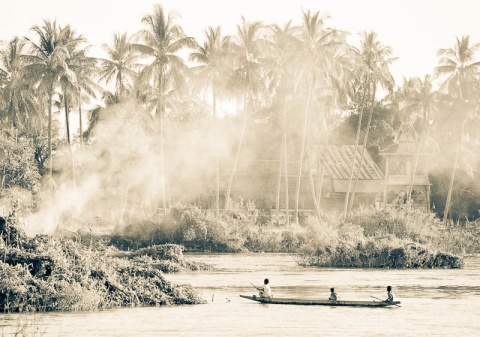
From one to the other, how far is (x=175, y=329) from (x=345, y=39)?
49563 millimetres

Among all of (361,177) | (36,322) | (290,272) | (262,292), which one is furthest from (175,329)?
(361,177)

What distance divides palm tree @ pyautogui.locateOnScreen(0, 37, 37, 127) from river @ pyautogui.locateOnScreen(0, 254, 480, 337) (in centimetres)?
3237

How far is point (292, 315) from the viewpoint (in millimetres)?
29562

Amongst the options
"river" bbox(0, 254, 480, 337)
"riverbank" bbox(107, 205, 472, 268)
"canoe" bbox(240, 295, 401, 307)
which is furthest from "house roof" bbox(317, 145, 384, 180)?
"canoe" bbox(240, 295, 401, 307)

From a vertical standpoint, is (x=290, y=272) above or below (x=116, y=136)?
below

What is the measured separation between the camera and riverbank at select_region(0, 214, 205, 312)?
95.3 ft

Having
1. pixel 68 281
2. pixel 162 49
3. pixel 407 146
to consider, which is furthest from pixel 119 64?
pixel 68 281

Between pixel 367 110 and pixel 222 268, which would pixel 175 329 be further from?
pixel 367 110

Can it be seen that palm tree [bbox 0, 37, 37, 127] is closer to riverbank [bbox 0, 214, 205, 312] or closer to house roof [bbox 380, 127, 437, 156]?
house roof [bbox 380, 127, 437, 156]

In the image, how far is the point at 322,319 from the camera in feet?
94.8

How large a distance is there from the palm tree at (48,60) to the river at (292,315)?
29092mm

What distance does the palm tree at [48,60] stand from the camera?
67.2 meters

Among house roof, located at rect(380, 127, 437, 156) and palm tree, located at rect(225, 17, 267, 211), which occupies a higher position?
palm tree, located at rect(225, 17, 267, 211)

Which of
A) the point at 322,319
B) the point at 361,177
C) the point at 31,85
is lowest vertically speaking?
the point at 322,319
